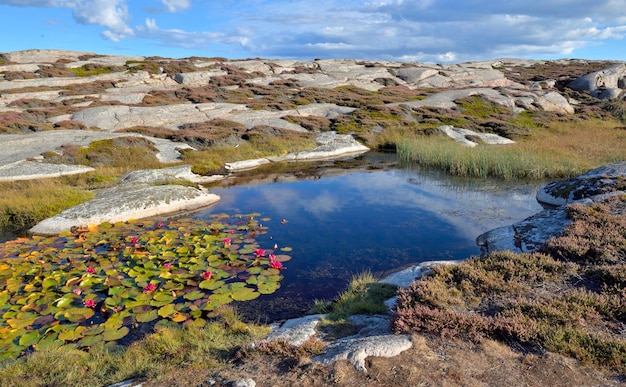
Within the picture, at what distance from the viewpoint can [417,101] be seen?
6322 centimetres

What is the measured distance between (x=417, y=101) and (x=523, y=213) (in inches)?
1877

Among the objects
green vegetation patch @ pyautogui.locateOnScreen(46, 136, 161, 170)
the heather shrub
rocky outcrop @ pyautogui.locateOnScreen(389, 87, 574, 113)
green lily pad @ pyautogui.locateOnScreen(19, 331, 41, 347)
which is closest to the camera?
the heather shrub

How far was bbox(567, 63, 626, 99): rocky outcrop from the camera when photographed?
78562 millimetres

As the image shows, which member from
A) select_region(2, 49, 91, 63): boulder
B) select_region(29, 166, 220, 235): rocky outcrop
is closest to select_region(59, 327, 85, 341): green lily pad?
select_region(29, 166, 220, 235): rocky outcrop

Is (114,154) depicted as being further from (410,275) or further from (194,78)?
(194,78)

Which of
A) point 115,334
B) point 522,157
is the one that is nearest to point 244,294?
point 115,334

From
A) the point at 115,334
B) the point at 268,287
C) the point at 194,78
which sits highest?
the point at 194,78

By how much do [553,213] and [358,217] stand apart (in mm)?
8049

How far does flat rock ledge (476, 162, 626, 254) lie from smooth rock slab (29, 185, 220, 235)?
14024mm

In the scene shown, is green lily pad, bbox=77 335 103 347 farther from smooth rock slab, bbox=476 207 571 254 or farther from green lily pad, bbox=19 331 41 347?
smooth rock slab, bbox=476 207 571 254

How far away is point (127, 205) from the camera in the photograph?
18.7 m

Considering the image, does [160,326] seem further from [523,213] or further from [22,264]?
[523,213]

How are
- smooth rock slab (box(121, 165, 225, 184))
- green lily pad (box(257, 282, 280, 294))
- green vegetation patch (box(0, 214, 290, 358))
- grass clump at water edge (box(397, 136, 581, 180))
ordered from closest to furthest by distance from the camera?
green vegetation patch (box(0, 214, 290, 358)) → green lily pad (box(257, 282, 280, 294)) → smooth rock slab (box(121, 165, 225, 184)) → grass clump at water edge (box(397, 136, 581, 180))

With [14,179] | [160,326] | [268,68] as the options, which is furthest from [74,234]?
[268,68]
